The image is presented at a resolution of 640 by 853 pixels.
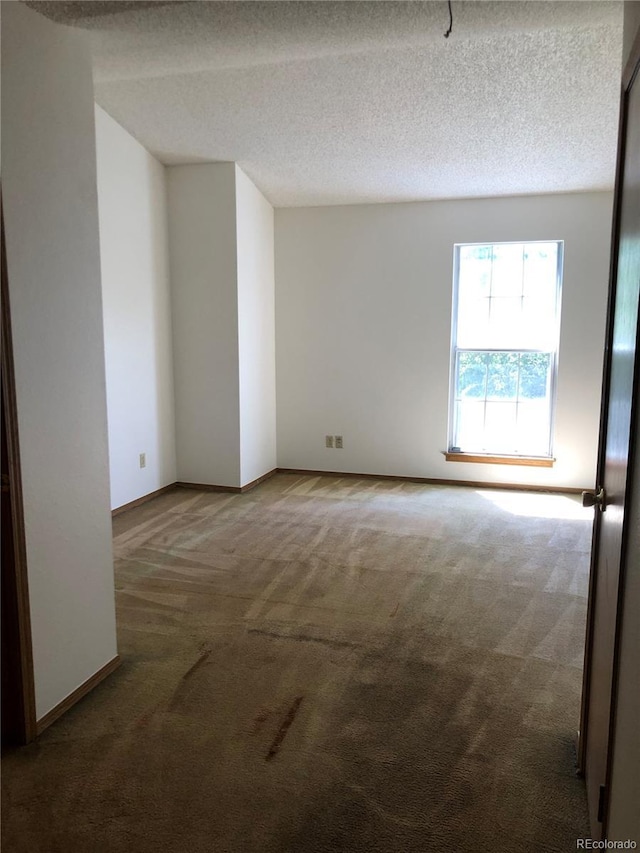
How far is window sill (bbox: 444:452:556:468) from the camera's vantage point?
16.5 feet

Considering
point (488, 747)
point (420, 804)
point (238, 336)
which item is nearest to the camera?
point (420, 804)

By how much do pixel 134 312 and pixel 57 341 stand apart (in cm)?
261

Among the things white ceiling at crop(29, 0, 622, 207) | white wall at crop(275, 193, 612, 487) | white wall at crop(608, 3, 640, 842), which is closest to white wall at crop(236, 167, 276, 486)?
white wall at crop(275, 193, 612, 487)

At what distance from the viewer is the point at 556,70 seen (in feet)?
10.3

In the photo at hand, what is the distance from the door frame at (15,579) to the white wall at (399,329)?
394 cm

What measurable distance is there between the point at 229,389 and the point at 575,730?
3.59m

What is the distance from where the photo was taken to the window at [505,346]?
495 cm

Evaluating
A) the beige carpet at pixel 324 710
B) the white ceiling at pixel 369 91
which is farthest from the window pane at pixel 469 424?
the white ceiling at pixel 369 91

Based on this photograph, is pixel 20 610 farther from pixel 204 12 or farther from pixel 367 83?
pixel 367 83

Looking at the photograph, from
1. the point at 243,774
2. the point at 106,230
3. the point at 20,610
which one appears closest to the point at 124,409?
the point at 106,230

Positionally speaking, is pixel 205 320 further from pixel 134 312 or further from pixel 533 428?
pixel 533 428

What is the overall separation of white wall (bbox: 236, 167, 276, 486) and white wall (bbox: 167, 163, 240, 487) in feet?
0.27

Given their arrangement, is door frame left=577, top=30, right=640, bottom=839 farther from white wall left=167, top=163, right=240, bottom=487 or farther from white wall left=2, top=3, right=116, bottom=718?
white wall left=167, top=163, right=240, bottom=487

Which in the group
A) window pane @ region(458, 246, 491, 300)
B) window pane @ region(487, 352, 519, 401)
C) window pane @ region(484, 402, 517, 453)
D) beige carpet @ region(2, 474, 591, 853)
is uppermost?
window pane @ region(458, 246, 491, 300)
